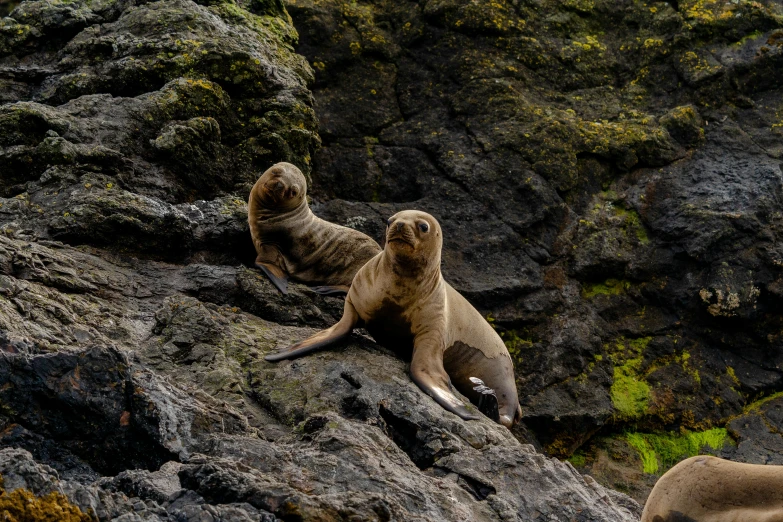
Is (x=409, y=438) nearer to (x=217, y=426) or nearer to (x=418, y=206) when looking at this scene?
(x=217, y=426)

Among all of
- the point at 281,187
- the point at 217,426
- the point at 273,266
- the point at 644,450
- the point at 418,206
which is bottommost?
the point at 644,450

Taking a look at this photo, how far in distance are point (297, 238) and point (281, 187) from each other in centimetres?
59

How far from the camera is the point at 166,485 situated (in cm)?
383

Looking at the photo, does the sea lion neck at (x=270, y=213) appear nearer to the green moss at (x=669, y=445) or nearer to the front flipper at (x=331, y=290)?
the front flipper at (x=331, y=290)

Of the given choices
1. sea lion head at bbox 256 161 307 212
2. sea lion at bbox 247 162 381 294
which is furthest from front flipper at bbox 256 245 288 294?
sea lion head at bbox 256 161 307 212

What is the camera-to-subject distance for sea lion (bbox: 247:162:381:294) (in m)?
8.98

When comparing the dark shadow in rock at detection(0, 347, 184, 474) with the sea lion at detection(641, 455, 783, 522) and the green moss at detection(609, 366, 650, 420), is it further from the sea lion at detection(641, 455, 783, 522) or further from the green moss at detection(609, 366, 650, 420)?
the green moss at detection(609, 366, 650, 420)

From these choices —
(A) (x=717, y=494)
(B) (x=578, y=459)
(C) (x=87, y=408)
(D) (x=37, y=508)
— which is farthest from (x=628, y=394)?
(D) (x=37, y=508)

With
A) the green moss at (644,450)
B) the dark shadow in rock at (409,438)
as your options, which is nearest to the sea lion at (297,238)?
the green moss at (644,450)

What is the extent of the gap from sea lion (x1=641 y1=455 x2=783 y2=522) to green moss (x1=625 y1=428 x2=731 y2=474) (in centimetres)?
342

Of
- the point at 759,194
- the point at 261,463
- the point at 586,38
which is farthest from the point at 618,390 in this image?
the point at 261,463

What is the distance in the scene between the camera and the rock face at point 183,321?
165 inches

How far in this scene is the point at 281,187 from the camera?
8.93m

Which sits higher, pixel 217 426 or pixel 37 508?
pixel 37 508
